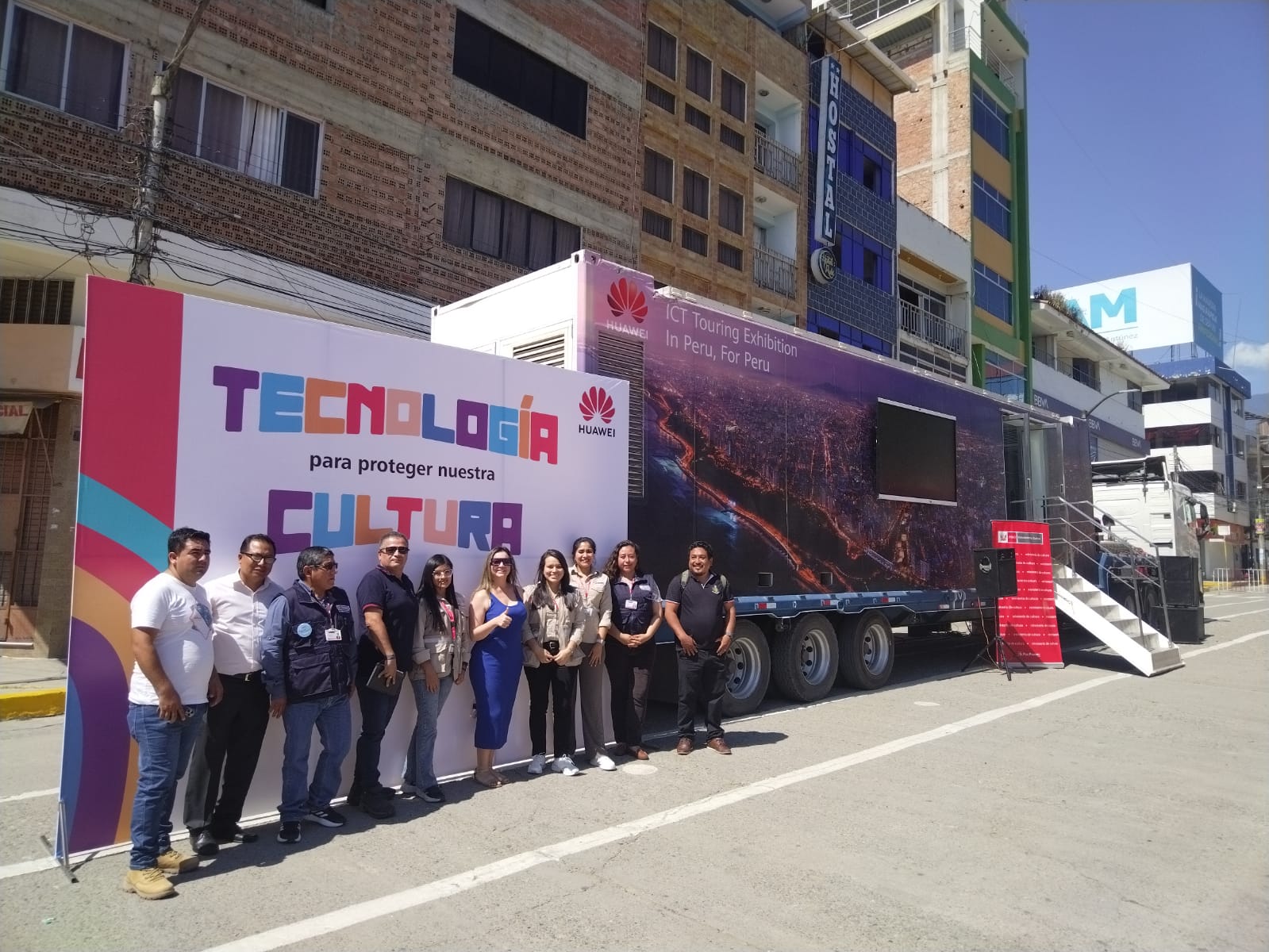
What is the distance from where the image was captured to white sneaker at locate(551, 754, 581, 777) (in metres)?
6.37

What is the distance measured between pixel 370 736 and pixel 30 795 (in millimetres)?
2539

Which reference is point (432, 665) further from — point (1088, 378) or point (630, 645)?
point (1088, 378)

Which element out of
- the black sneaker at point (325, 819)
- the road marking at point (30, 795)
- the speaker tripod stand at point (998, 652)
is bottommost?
the road marking at point (30, 795)

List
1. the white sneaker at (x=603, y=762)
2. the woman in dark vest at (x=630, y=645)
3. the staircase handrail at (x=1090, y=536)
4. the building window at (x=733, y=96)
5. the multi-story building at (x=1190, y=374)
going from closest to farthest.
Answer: the white sneaker at (x=603, y=762) → the woman in dark vest at (x=630, y=645) → the staircase handrail at (x=1090, y=536) → the building window at (x=733, y=96) → the multi-story building at (x=1190, y=374)

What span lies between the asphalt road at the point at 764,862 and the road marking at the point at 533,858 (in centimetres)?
2

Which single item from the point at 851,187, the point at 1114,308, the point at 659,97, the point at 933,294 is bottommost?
the point at 933,294

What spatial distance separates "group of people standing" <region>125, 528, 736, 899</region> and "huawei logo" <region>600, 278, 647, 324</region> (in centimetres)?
205

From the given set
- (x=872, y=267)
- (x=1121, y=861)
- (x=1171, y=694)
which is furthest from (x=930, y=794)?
(x=872, y=267)

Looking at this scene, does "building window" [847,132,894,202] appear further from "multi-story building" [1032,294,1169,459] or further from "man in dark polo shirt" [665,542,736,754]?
"man in dark polo shirt" [665,542,736,754]

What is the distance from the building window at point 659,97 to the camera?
2027cm

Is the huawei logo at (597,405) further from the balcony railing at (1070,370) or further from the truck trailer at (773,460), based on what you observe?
the balcony railing at (1070,370)

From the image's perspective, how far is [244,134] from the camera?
42.9 feet

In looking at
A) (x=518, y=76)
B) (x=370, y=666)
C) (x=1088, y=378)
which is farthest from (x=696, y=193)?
(x=1088, y=378)

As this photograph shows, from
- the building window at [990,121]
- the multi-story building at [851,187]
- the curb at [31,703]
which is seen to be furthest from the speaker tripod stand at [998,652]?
the building window at [990,121]
